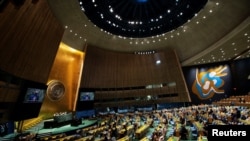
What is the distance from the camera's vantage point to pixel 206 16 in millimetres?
25906

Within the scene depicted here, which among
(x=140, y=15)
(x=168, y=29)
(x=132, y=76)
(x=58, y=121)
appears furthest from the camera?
(x=132, y=76)

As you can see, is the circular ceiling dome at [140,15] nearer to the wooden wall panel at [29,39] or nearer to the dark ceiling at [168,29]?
the dark ceiling at [168,29]

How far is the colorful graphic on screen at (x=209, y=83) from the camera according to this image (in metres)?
36.6

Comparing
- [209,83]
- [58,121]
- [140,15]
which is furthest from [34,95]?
[209,83]

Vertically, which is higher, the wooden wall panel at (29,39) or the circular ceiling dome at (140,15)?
the circular ceiling dome at (140,15)

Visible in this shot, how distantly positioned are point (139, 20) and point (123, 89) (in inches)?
569

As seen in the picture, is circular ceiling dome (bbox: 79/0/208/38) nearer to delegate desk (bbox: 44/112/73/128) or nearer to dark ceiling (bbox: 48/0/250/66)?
dark ceiling (bbox: 48/0/250/66)

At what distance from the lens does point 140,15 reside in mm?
34156

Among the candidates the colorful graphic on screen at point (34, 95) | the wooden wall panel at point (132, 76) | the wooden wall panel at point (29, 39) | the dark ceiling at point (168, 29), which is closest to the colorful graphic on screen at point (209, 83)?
the dark ceiling at point (168, 29)

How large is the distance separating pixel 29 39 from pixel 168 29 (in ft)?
77.9

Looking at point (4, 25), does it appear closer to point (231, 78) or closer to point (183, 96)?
point (183, 96)

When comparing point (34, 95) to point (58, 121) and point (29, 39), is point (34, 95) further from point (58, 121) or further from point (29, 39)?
point (29, 39)

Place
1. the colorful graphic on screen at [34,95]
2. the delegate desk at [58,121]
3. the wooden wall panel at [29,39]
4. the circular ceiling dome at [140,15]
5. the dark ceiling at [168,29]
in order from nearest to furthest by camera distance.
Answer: the wooden wall panel at [29,39] < the colorful graphic on screen at [34,95] < the delegate desk at [58,121] < the dark ceiling at [168,29] < the circular ceiling dome at [140,15]

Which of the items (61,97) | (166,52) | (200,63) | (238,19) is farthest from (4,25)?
(200,63)
